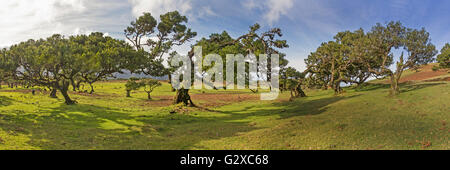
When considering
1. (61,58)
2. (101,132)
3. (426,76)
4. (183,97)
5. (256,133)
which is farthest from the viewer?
(426,76)

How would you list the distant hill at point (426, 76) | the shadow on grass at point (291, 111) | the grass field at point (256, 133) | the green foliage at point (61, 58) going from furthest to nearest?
the distant hill at point (426, 76) → the shadow on grass at point (291, 111) → the green foliage at point (61, 58) → the grass field at point (256, 133)

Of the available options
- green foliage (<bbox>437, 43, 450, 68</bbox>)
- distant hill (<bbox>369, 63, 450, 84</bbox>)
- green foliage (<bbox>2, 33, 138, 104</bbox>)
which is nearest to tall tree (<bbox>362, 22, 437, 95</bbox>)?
green foliage (<bbox>437, 43, 450, 68</bbox>)

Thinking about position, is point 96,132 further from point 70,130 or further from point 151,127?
point 151,127

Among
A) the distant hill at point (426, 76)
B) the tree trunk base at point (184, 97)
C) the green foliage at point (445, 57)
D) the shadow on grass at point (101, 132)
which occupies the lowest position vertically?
the shadow on grass at point (101, 132)

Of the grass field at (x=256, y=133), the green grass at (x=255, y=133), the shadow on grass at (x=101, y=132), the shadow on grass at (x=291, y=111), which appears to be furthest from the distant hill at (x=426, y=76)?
the shadow on grass at (x=101, y=132)

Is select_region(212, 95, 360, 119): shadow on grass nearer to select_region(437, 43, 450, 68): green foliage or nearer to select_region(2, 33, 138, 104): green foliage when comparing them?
select_region(2, 33, 138, 104): green foliage

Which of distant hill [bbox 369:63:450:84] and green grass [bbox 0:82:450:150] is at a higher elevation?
distant hill [bbox 369:63:450:84]

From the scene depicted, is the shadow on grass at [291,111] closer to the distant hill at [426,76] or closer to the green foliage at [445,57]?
the green foliage at [445,57]

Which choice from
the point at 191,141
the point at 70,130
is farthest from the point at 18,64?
the point at 191,141

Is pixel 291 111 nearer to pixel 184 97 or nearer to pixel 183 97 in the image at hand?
pixel 184 97

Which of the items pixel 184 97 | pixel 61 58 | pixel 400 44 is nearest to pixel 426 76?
pixel 400 44

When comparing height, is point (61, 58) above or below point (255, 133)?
above
